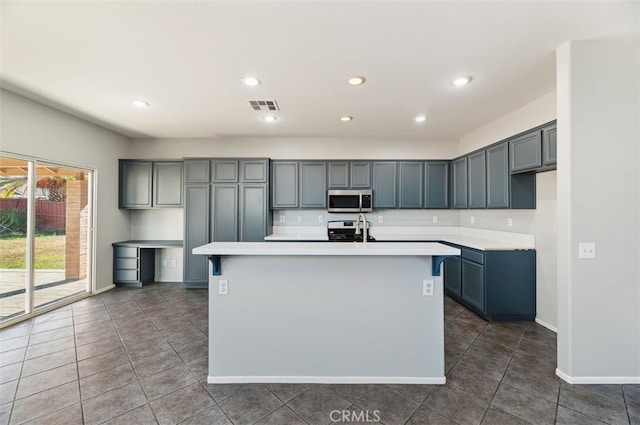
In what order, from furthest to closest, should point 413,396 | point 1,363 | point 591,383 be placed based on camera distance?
point 1,363 → point 591,383 → point 413,396

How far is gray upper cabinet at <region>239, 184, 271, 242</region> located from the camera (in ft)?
15.3

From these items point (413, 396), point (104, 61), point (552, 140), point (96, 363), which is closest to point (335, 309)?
point (413, 396)

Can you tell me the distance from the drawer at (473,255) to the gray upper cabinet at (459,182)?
0.97 metres

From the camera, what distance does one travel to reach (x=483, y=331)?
3.07 m

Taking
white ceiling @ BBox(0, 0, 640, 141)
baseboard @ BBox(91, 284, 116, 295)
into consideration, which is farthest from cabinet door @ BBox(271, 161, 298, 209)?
baseboard @ BBox(91, 284, 116, 295)

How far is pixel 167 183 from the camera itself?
16.0ft

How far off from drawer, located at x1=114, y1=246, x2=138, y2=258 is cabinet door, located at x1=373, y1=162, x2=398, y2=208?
4.40 meters

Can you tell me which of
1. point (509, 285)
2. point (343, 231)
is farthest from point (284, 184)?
point (509, 285)

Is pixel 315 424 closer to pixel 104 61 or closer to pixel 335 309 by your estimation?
pixel 335 309

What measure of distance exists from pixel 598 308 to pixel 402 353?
1.62 meters

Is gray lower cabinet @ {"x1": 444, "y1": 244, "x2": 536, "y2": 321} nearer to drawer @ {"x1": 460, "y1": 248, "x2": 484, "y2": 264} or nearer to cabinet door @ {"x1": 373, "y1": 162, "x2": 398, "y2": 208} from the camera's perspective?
drawer @ {"x1": 460, "y1": 248, "x2": 484, "y2": 264}

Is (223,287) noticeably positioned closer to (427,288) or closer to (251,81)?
(427,288)

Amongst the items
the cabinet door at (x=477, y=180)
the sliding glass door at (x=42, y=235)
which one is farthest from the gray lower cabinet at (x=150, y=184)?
the cabinet door at (x=477, y=180)

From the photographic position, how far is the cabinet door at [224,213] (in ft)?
15.3
